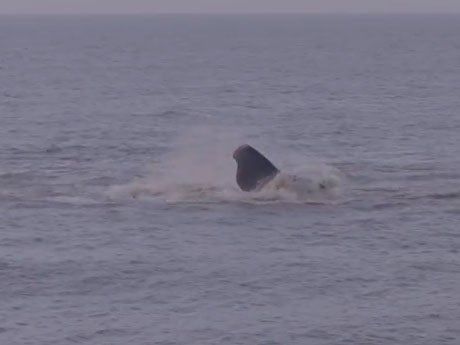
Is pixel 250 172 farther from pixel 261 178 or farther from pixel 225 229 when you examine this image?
pixel 225 229

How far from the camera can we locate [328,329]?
32.4m

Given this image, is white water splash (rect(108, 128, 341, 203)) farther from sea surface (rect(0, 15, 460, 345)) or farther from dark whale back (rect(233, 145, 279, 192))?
dark whale back (rect(233, 145, 279, 192))

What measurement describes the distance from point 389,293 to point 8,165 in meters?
26.8

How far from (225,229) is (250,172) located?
6045 mm

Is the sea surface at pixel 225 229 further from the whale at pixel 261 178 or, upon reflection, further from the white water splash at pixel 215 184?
the whale at pixel 261 178

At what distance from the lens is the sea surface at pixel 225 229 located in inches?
1302

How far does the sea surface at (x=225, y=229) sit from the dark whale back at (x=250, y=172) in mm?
565

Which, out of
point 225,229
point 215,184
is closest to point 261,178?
point 215,184

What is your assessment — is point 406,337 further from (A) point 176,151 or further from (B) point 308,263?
(A) point 176,151

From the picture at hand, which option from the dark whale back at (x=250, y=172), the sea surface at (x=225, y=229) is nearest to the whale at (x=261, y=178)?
the dark whale back at (x=250, y=172)

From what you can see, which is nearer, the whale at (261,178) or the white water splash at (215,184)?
the white water splash at (215,184)

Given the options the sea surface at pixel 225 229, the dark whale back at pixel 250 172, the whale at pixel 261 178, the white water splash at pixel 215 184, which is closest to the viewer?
the sea surface at pixel 225 229

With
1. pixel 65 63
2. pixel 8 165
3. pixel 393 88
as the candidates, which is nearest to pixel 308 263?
pixel 8 165

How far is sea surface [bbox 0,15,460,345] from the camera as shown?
33062 millimetres
